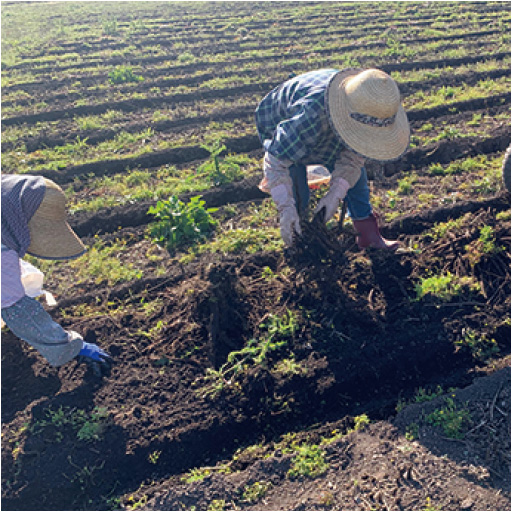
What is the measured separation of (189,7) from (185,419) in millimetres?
15893

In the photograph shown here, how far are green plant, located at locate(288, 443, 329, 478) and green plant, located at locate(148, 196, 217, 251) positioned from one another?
2.31 m

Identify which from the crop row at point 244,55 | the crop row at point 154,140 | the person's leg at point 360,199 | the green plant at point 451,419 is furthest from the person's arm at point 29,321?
the crop row at point 244,55

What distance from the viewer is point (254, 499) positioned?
107 inches

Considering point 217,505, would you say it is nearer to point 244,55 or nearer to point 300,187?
point 300,187

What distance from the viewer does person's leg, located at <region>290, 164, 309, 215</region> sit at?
3.80 meters

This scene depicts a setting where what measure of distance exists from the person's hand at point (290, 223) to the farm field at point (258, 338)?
13 centimetres

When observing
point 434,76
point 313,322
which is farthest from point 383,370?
point 434,76

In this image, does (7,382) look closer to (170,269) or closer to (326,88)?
(170,269)

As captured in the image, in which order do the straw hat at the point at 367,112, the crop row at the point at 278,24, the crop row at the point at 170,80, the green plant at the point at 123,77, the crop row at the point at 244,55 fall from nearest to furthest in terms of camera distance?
the straw hat at the point at 367,112
the crop row at the point at 170,80
the green plant at the point at 123,77
the crop row at the point at 244,55
the crop row at the point at 278,24

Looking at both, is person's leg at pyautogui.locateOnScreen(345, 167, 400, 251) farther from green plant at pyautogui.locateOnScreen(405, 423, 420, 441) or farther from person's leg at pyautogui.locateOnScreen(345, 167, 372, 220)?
green plant at pyautogui.locateOnScreen(405, 423, 420, 441)

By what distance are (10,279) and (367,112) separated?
232cm

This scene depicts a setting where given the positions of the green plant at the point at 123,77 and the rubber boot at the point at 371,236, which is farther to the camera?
the green plant at the point at 123,77

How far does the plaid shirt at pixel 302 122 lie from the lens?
3311 millimetres

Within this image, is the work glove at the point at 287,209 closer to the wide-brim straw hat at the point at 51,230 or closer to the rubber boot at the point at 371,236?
the rubber boot at the point at 371,236
